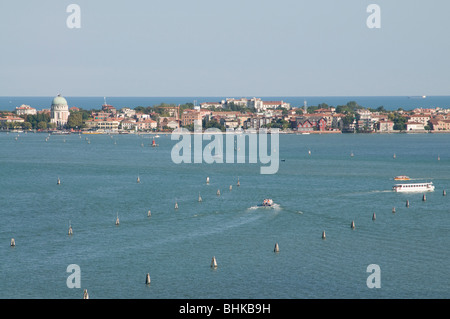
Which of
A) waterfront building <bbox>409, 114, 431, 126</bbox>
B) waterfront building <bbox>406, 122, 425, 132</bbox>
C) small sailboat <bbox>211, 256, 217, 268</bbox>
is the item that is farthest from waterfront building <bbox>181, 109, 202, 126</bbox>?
small sailboat <bbox>211, 256, 217, 268</bbox>

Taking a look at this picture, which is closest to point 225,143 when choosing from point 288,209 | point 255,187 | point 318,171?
point 318,171

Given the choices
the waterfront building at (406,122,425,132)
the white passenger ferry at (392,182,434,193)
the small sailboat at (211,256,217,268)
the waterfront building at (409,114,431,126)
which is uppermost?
the waterfront building at (409,114,431,126)

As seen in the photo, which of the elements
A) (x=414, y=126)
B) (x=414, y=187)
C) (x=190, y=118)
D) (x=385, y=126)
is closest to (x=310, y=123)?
(x=385, y=126)

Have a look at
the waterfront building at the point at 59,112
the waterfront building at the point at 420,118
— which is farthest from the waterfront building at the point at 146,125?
the waterfront building at the point at 420,118

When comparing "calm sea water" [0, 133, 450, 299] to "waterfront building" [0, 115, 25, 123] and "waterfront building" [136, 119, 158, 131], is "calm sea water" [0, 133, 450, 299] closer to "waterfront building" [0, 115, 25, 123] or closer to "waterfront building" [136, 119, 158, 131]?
"waterfront building" [136, 119, 158, 131]

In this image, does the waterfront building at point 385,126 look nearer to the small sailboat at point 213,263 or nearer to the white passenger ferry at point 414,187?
the white passenger ferry at point 414,187
